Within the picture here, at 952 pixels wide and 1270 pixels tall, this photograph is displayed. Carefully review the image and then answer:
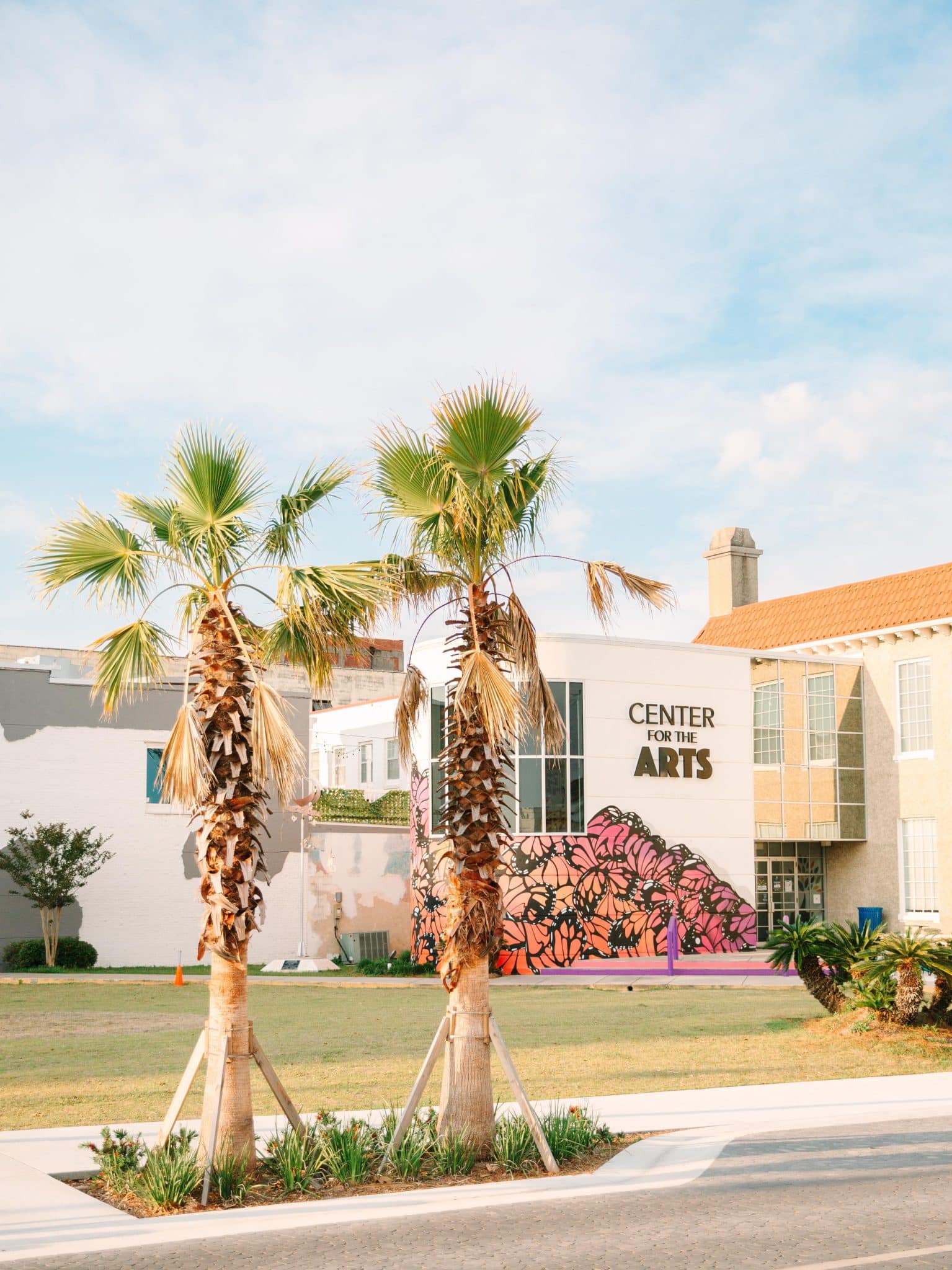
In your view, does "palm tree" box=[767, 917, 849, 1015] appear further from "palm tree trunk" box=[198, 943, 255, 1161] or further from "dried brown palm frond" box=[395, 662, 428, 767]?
"palm tree trunk" box=[198, 943, 255, 1161]

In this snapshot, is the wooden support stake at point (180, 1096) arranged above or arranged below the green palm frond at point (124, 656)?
below

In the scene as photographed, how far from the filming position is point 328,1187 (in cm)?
927

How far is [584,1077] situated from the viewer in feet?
46.6

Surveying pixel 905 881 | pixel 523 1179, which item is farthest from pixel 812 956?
pixel 905 881

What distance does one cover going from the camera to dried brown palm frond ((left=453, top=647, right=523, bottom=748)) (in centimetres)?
1002

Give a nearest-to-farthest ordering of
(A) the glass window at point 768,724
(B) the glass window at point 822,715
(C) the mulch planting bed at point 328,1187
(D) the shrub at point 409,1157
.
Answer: (C) the mulch planting bed at point 328,1187, (D) the shrub at point 409,1157, (A) the glass window at point 768,724, (B) the glass window at point 822,715

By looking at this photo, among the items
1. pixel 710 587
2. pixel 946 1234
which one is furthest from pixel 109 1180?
pixel 710 587

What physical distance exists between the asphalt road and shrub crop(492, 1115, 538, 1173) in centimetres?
91

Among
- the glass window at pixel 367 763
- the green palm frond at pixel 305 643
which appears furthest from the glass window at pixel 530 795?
the green palm frond at pixel 305 643

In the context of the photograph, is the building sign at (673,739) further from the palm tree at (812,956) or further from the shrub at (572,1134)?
the shrub at (572,1134)

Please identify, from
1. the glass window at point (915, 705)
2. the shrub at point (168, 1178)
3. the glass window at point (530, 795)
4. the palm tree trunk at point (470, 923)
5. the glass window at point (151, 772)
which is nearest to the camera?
the shrub at point (168, 1178)

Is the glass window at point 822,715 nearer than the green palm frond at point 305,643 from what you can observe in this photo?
No

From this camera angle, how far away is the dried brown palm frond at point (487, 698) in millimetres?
10016

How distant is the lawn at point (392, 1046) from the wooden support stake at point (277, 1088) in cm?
279
